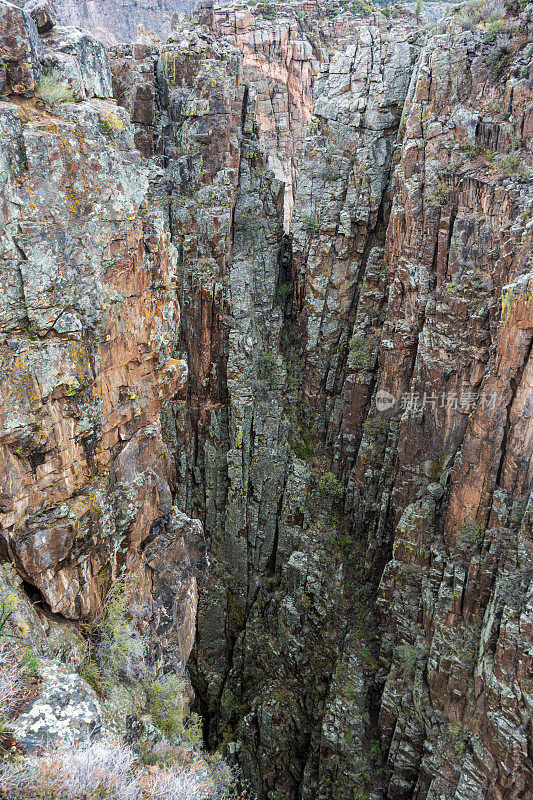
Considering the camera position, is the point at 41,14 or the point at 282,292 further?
the point at 282,292

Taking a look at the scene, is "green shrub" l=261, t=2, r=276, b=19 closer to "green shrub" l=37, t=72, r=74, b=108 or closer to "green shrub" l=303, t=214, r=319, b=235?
"green shrub" l=303, t=214, r=319, b=235

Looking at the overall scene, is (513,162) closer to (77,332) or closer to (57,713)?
(77,332)

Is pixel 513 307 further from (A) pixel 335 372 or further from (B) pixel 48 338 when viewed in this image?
(B) pixel 48 338

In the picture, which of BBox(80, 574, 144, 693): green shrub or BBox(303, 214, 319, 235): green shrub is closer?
BBox(80, 574, 144, 693): green shrub

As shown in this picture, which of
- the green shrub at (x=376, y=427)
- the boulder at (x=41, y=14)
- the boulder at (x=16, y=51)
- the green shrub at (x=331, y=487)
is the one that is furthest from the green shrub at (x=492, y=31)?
the green shrub at (x=331, y=487)

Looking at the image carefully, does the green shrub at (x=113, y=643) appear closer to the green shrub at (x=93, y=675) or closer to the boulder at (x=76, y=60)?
the green shrub at (x=93, y=675)

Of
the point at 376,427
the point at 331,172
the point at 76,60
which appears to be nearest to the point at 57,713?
the point at 76,60

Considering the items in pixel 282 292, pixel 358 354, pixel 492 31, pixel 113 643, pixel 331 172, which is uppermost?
pixel 492 31

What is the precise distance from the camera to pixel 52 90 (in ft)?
25.5

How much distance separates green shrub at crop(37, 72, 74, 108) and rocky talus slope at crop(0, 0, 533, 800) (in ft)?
0.73

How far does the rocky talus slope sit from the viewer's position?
26.5 ft

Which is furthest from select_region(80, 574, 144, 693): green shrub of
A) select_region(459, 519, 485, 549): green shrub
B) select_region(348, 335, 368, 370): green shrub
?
select_region(348, 335, 368, 370): green shrub

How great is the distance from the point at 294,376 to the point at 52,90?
62.8ft

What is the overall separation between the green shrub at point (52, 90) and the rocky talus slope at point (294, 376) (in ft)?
0.73
